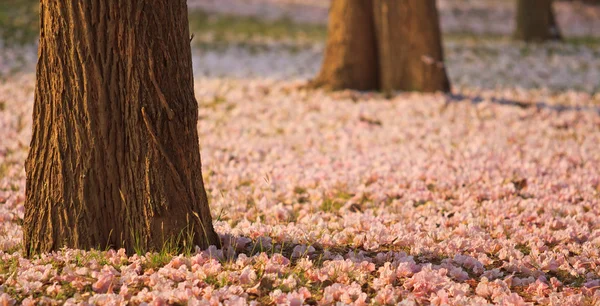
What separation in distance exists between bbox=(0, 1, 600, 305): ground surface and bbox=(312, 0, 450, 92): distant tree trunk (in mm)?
534

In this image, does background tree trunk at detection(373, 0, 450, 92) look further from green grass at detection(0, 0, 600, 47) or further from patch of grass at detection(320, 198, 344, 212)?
green grass at detection(0, 0, 600, 47)

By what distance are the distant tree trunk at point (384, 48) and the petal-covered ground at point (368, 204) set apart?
1.53ft

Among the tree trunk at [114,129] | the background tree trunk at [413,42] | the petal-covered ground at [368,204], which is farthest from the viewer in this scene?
the background tree trunk at [413,42]

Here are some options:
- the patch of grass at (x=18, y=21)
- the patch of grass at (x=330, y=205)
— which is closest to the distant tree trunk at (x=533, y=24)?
the patch of grass at (x=18, y=21)

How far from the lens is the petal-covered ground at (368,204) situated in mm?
4445

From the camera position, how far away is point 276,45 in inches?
787

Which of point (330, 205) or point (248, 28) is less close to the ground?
point (248, 28)

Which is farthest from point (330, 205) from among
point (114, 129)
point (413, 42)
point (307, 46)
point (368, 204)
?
point (307, 46)

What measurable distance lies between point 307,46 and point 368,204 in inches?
542

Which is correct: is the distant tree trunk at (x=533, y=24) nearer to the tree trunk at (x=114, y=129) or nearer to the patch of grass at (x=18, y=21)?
the patch of grass at (x=18, y=21)

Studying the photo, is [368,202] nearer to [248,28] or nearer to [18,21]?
[18,21]

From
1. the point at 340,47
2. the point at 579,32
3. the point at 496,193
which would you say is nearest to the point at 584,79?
the point at 340,47

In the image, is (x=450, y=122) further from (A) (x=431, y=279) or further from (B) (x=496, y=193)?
(A) (x=431, y=279)

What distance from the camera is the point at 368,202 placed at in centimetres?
689
